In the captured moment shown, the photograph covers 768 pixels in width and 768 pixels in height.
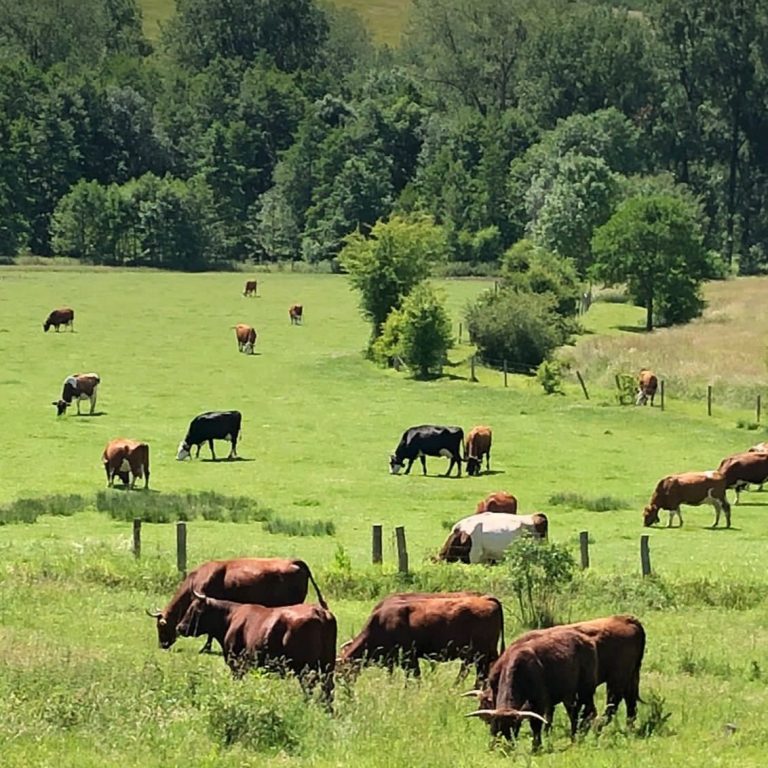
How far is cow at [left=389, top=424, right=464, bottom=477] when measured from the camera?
3683cm

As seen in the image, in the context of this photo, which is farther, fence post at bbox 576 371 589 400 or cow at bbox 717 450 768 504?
fence post at bbox 576 371 589 400

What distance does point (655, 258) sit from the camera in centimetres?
7050

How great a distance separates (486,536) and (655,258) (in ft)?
156

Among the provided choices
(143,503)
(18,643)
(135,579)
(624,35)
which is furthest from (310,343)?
(624,35)

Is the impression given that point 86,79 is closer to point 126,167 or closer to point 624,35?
point 126,167

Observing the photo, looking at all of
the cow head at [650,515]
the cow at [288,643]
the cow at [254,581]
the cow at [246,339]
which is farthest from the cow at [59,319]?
the cow at [288,643]

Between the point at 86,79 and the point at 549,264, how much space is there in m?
66.2

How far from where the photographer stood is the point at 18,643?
17172mm

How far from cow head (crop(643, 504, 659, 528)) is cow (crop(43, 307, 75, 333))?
115 ft

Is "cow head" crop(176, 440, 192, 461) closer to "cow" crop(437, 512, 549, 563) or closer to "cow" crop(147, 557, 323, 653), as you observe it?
"cow" crop(437, 512, 549, 563)

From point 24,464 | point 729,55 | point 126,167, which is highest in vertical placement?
point 729,55

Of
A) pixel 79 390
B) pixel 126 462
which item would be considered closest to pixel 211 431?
pixel 126 462

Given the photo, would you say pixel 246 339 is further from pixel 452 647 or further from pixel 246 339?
pixel 452 647

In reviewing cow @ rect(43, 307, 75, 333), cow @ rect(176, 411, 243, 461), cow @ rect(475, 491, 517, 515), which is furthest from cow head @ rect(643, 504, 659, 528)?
cow @ rect(43, 307, 75, 333)
